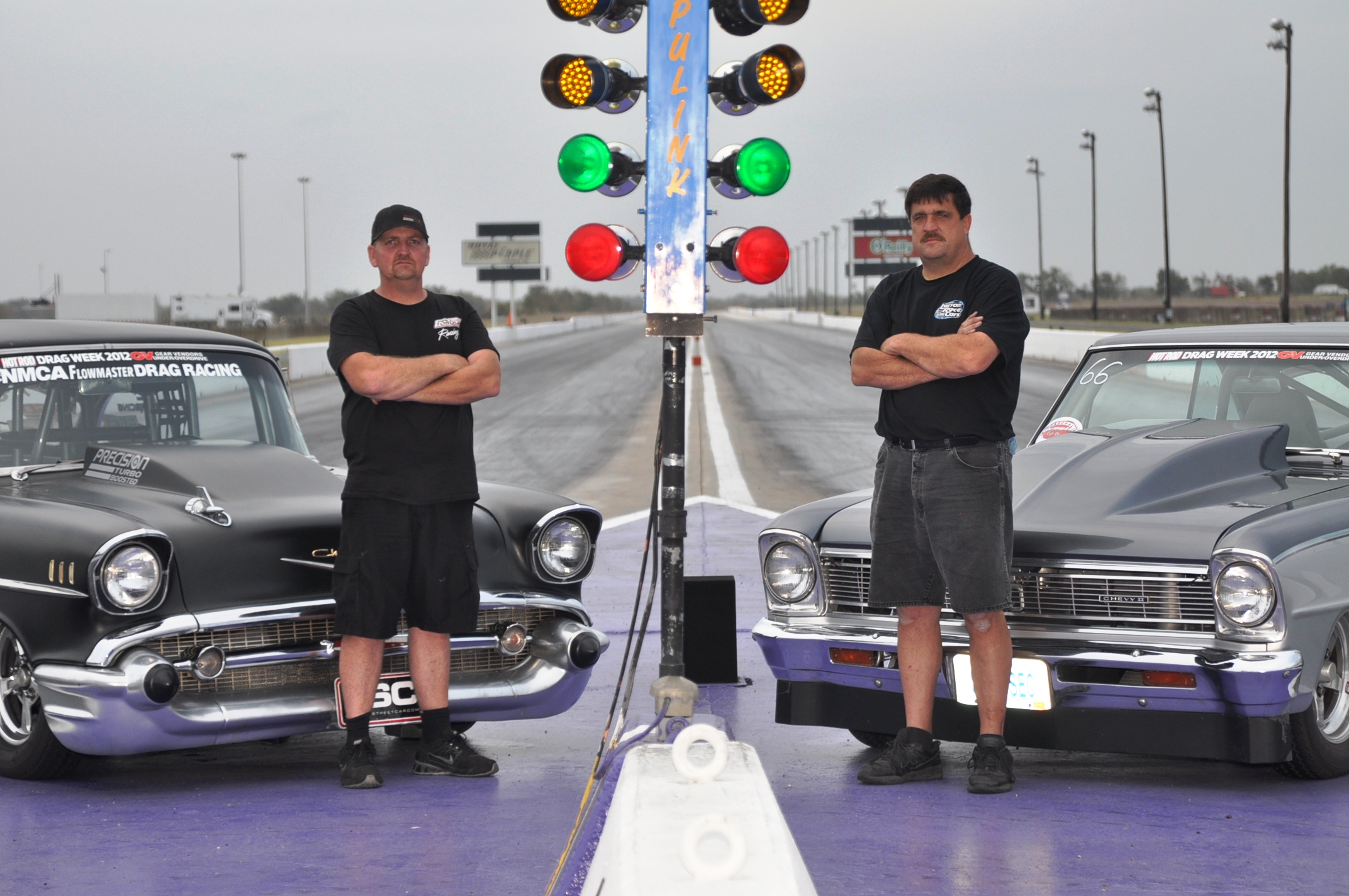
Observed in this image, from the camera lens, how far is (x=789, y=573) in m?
4.99

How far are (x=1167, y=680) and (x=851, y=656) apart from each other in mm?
1014

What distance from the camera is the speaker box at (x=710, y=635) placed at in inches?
239

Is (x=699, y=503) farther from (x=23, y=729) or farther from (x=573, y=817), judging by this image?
(x=573, y=817)

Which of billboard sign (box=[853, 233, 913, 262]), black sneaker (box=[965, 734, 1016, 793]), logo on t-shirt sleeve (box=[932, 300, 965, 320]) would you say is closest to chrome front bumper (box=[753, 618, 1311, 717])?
black sneaker (box=[965, 734, 1016, 793])

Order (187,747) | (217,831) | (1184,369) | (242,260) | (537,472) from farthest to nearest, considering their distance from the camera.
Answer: (242,260) < (537,472) < (1184,369) < (187,747) < (217,831)

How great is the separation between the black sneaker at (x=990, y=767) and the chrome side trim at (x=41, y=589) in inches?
107

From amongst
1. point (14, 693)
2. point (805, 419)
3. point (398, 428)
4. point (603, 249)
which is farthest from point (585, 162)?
point (805, 419)

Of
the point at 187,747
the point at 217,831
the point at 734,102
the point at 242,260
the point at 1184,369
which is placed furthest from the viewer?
the point at 242,260

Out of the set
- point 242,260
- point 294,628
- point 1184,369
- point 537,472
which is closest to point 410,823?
point 294,628

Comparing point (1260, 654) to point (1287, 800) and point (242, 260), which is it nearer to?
point (1287, 800)

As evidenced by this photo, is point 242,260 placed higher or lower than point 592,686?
higher

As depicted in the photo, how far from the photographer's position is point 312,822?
4184 millimetres

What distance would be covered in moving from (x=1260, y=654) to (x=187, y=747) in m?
3.18

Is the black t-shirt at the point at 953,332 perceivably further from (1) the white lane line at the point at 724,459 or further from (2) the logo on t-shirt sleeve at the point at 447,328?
(1) the white lane line at the point at 724,459
